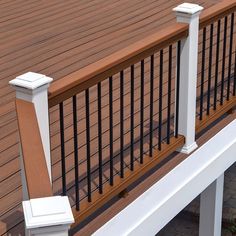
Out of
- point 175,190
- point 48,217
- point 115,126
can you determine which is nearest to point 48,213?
point 48,217

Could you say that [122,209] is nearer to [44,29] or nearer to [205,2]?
[44,29]

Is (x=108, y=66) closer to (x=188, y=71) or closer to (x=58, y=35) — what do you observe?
(x=188, y=71)

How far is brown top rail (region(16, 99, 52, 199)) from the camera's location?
10.1ft

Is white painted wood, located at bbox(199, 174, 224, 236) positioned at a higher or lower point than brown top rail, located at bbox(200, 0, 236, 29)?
lower

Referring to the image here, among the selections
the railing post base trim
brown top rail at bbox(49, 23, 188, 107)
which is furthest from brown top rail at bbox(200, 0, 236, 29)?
the railing post base trim

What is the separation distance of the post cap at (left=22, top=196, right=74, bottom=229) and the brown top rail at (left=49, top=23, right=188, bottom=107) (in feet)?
3.28

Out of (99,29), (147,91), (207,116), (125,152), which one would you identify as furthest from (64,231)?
(99,29)

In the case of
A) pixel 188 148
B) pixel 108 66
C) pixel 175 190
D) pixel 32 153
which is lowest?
pixel 175 190

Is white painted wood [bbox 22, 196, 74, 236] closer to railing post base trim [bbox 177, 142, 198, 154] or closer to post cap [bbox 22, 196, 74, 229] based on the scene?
post cap [bbox 22, 196, 74, 229]

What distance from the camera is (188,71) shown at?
5.09 meters

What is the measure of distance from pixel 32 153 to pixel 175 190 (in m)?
2.12

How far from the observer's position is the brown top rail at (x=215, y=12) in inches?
203

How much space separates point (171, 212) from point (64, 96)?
1.81 meters

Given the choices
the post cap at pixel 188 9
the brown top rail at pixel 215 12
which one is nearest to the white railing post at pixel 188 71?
the post cap at pixel 188 9
